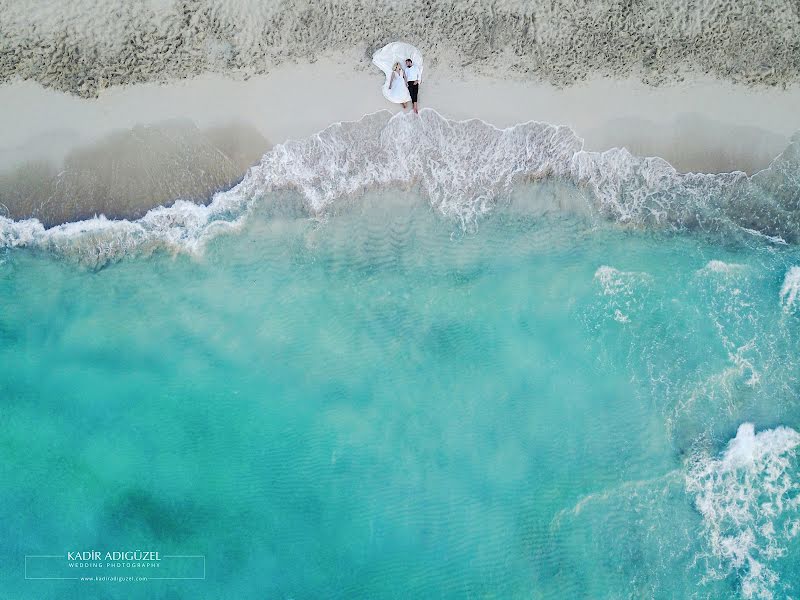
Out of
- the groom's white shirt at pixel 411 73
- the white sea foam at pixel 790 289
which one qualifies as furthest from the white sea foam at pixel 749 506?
the groom's white shirt at pixel 411 73

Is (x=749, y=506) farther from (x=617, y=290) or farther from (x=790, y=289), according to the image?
(x=617, y=290)

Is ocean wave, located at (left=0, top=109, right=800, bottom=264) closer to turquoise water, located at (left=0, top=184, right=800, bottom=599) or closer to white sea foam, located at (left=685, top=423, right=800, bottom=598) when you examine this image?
turquoise water, located at (left=0, top=184, right=800, bottom=599)

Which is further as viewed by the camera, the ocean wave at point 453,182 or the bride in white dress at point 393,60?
the ocean wave at point 453,182

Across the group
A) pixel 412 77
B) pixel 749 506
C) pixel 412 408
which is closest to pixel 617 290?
pixel 412 408

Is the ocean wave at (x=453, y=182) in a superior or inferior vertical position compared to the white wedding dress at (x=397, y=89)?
inferior

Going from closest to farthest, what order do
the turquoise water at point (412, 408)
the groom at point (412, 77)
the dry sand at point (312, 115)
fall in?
the groom at point (412, 77)
the turquoise water at point (412, 408)
the dry sand at point (312, 115)

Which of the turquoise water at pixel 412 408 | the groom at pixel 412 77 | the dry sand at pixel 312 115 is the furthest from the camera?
the dry sand at pixel 312 115

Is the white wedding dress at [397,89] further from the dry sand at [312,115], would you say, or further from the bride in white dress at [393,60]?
the dry sand at [312,115]
